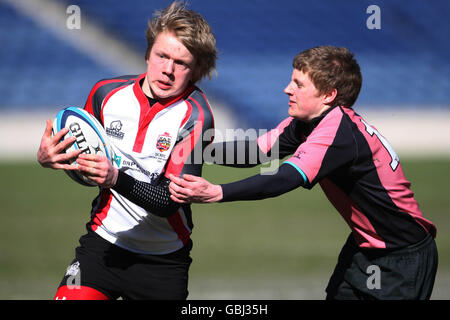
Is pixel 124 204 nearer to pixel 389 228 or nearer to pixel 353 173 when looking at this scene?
pixel 353 173

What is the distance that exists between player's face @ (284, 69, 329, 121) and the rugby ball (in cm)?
119

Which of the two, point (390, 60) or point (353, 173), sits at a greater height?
point (390, 60)

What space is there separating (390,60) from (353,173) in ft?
68.6

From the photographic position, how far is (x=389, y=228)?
3.60 m

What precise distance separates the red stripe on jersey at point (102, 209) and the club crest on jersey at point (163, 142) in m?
0.45

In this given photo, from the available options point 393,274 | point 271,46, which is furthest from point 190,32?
point 271,46

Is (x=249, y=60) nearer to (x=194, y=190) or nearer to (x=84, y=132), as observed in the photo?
(x=84, y=132)

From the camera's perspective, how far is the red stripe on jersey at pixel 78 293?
3.37m

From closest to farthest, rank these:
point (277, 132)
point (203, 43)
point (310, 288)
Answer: point (203, 43), point (277, 132), point (310, 288)

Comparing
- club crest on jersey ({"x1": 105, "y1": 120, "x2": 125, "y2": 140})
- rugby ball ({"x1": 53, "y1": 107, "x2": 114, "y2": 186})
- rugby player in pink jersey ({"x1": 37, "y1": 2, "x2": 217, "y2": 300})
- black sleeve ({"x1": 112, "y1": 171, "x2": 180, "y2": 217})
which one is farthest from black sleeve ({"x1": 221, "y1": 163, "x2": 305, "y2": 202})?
club crest on jersey ({"x1": 105, "y1": 120, "x2": 125, "y2": 140})

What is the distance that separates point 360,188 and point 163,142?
1257 mm

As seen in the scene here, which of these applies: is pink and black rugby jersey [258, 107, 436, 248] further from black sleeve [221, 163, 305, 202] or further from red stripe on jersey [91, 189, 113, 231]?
red stripe on jersey [91, 189, 113, 231]

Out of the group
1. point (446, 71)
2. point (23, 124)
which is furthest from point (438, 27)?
point (23, 124)
